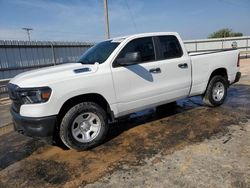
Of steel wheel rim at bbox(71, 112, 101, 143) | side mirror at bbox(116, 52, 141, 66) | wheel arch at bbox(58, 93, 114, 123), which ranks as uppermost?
side mirror at bbox(116, 52, 141, 66)

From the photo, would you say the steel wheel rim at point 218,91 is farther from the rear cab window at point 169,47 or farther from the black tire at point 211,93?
the rear cab window at point 169,47

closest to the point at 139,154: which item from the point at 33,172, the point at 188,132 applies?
the point at 188,132

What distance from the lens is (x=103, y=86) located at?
448cm

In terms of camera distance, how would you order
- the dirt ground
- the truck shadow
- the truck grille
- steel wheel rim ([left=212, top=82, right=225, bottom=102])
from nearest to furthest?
1. the dirt ground
2. the truck grille
3. the truck shadow
4. steel wheel rim ([left=212, top=82, right=225, bottom=102])

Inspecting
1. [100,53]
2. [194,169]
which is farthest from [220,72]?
[194,169]

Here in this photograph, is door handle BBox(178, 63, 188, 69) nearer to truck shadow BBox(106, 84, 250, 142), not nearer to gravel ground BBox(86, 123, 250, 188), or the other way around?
truck shadow BBox(106, 84, 250, 142)

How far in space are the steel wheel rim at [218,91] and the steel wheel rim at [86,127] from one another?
134 inches

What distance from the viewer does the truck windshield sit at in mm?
4895

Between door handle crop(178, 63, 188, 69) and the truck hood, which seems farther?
door handle crop(178, 63, 188, 69)

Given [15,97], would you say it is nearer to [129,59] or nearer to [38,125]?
[38,125]

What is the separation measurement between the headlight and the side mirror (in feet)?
4.56

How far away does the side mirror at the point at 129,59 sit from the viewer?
448 centimetres

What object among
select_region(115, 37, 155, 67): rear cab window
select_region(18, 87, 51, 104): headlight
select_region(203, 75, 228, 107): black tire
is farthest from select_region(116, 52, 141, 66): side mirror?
select_region(203, 75, 228, 107): black tire

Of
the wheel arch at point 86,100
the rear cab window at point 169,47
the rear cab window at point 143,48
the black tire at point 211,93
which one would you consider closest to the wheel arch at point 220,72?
the black tire at point 211,93
